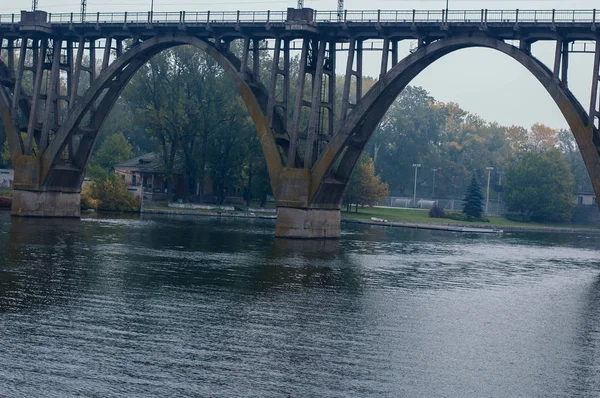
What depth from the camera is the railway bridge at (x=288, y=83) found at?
56781mm

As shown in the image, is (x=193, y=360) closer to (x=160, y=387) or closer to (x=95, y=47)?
(x=160, y=387)

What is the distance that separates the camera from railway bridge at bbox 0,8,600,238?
56781mm

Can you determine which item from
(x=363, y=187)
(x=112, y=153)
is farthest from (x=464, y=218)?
(x=112, y=153)

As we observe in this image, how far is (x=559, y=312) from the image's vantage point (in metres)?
38.2

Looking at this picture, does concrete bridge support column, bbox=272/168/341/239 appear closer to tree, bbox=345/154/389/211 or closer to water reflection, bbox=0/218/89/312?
water reflection, bbox=0/218/89/312

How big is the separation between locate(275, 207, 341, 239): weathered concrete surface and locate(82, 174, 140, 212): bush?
3677cm

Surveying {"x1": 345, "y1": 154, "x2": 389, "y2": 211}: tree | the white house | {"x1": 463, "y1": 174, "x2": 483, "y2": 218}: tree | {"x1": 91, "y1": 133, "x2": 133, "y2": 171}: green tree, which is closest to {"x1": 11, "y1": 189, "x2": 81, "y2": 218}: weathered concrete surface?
{"x1": 91, "y1": 133, "x2": 133, "y2": 171}: green tree

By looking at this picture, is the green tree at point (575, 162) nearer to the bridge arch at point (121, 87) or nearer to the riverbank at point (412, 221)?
the riverbank at point (412, 221)

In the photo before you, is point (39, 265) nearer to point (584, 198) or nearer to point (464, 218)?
point (464, 218)

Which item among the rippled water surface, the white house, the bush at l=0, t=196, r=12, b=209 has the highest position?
the white house

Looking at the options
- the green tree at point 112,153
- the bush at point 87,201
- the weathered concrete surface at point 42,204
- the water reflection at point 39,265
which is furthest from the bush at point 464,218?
the water reflection at point 39,265

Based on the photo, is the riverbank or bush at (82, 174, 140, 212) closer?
bush at (82, 174, 140, 212)

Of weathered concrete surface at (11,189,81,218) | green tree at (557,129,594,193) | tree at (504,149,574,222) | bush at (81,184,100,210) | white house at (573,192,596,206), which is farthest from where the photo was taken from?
green tree at (557,129,594,193)

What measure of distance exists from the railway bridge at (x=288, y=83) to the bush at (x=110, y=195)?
18.1 m
